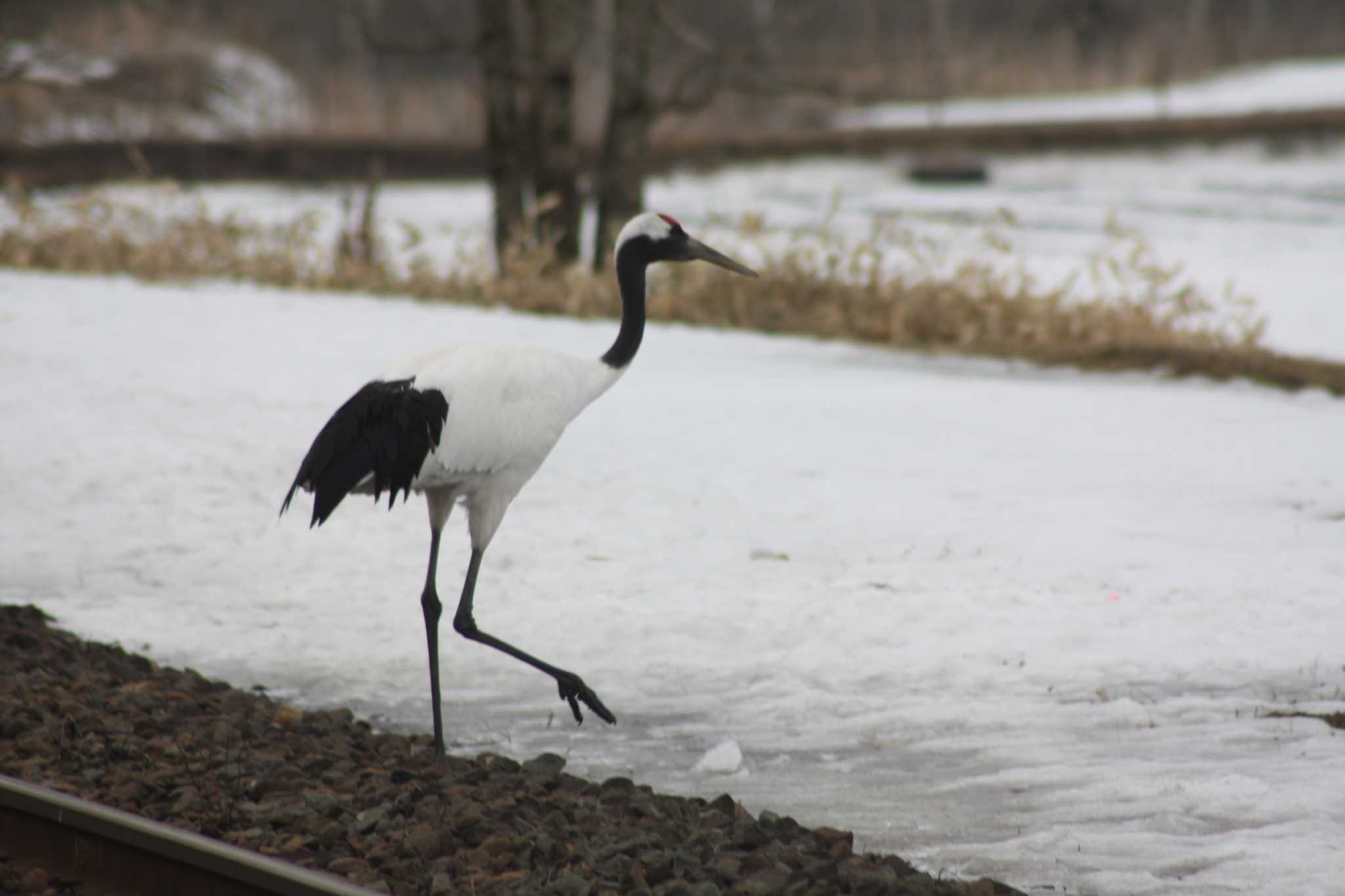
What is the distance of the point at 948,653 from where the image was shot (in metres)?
6.66

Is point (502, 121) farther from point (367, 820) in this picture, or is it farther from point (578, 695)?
point (367, 820)

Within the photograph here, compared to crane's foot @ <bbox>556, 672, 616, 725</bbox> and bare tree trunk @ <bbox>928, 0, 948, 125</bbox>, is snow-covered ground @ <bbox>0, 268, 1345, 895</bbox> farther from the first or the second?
bare tree trunk @ <bbox>928, 0, 948, 125</bbox>

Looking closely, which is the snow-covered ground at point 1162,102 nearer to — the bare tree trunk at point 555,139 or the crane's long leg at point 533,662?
the bare tree trunk at point 555,139

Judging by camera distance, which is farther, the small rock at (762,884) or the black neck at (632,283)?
the black neck at (632,283)

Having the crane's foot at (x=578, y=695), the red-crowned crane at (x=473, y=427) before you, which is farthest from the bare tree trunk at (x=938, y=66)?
the crane's foot at (x=578, y=695)

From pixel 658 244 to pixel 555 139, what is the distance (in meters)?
10.7

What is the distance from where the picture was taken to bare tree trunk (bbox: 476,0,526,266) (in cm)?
1644

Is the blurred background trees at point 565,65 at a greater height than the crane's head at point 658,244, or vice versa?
the blurred background trees at point 565,65

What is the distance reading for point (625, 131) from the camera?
16.1 m

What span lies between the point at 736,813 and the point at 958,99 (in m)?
38.7

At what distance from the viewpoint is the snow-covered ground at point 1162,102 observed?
38.2 meters

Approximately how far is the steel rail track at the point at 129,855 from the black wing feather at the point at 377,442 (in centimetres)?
121

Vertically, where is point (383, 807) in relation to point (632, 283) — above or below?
below

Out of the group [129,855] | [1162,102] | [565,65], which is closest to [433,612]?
[129,855]
